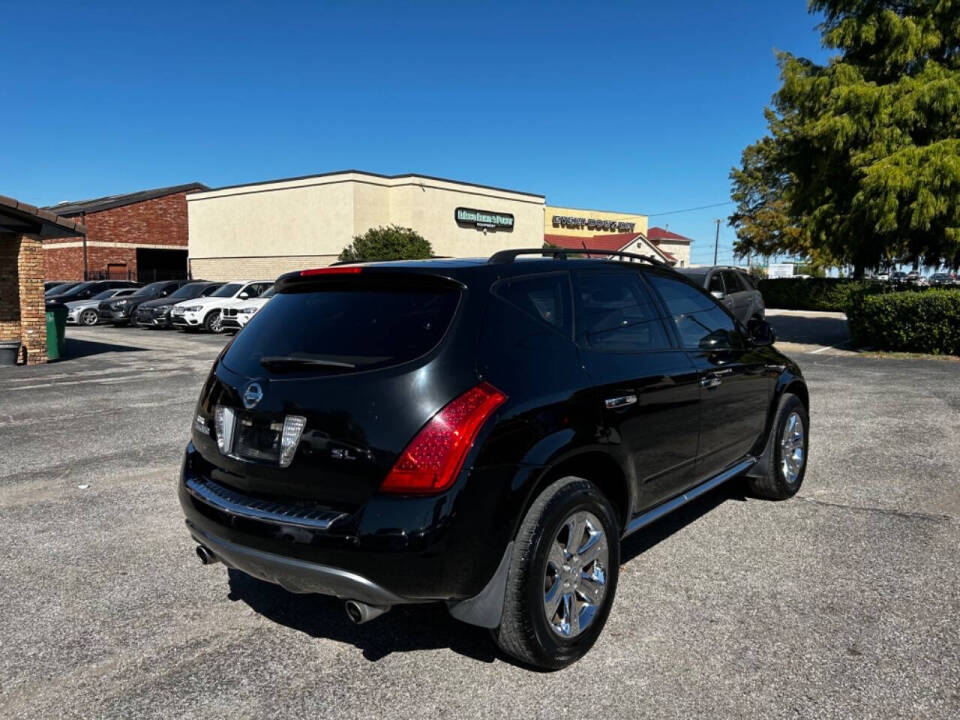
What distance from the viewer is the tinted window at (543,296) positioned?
3.29 metres

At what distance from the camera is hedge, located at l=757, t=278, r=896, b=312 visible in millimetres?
30375

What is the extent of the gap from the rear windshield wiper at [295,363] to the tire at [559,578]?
0.96 metres

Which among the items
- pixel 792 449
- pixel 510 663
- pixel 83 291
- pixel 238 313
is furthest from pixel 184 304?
pixel 510 663

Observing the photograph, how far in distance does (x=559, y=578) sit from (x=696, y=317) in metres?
2.10

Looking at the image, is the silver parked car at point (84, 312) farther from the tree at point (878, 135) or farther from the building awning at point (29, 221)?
the tree at point (878, 135)

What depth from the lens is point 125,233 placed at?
45469 mm

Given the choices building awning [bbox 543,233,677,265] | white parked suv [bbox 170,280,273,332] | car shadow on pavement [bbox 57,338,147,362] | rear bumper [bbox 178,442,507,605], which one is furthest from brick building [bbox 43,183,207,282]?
rear bumper [bbox 178,442,507,605]

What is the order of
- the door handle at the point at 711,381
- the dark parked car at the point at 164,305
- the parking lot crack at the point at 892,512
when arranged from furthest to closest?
the dark parked car at the point at 164,305 → the parking lot crack at the point at 892,512 → the door handle at the point at 711,381

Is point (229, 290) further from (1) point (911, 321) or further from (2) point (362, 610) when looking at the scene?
(2) point (362, 610)

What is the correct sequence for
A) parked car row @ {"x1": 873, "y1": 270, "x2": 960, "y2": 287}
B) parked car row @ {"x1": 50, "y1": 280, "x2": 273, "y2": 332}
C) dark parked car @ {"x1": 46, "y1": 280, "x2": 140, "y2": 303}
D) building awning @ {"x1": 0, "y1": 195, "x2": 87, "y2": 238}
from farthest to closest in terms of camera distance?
dark parked car @ {"x1": 46, "y1": 280, "x2": 140, "y2": 303} → parked car row @ {"x1": 50, "y1": 280, "x2": 273, "y2": 332} → parked car row @ {"x1": 873, "y1": 270, "x2": 960, "y2": 287} → building awning @ {"x1": 0, "y1": 195, "x2": 87, "y2": 238}

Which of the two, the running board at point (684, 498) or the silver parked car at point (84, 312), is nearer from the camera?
the running board at point (684, 498)

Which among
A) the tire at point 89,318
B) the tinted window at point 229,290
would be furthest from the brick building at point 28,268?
the tire at point 89,318

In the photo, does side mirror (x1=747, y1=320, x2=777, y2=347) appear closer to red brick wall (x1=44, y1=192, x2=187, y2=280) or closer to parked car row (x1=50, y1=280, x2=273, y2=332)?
parked car row (x1=50, y1=280, x2=273, y2=332)

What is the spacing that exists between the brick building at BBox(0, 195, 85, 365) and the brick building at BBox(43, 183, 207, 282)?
3037 cm
